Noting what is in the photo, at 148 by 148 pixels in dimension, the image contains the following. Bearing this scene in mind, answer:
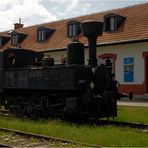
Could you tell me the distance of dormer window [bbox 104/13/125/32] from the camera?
3216 centimetres

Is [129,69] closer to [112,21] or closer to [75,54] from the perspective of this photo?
[112,21]

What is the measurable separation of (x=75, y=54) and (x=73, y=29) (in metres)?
21.8

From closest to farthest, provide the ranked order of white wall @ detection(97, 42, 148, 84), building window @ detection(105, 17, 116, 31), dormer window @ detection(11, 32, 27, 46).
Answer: white wall @ detection(97, 42, 148, 84) → building window @ detection(105, 17, 116, 31) → dormer window @ detection(11, 32, 27, 46)

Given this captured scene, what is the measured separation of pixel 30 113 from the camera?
1581 cm

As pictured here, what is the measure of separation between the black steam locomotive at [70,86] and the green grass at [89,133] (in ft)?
2.81

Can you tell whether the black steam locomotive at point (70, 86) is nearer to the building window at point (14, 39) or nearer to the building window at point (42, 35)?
the building window at point (42, 35)

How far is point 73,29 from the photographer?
3609 centimetres

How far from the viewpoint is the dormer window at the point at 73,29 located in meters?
35.6

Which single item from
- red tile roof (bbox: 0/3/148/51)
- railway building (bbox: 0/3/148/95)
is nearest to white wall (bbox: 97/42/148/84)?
railway building (bbox: 0/3/148/95)

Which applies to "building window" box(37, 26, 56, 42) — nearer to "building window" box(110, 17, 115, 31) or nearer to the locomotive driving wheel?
"building window" box(110, 17, 115, 31)

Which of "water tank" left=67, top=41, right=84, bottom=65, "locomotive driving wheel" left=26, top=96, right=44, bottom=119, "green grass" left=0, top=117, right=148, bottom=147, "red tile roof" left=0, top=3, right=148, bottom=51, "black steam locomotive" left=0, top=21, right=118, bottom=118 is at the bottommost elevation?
"green grass" left=0, top=117, right=148, bottom=147

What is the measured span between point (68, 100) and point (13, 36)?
1214 inches

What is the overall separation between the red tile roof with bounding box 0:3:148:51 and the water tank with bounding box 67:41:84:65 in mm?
14465

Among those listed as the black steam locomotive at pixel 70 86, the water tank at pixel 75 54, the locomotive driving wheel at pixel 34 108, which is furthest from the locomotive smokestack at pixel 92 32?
the locomotive driving wheel at pixel 34 108
